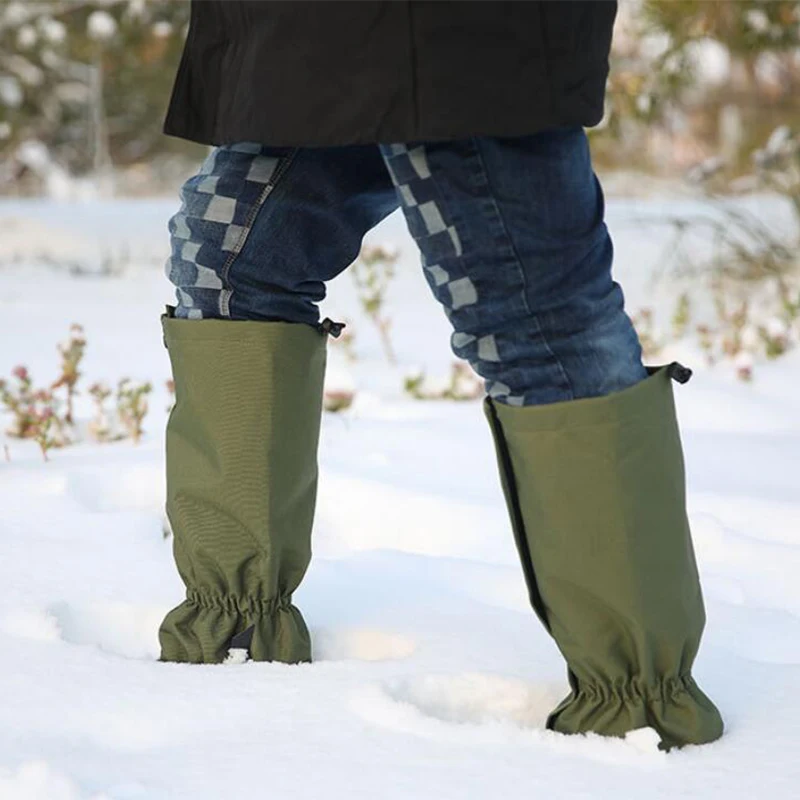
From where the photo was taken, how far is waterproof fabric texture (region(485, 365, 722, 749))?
1.17 metres

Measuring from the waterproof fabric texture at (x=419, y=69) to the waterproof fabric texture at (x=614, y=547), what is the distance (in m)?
0.25

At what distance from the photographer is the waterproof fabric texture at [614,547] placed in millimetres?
1170

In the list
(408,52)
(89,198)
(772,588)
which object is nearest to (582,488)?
(408,52)

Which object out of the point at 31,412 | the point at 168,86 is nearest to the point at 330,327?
the point at 31,412

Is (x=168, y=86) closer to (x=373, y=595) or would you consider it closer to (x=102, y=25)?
(x=102, y=25)

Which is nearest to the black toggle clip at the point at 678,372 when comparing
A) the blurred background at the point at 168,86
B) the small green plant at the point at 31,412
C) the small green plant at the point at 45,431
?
the small green plant at the point at 45,431

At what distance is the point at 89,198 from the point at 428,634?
28.2ft

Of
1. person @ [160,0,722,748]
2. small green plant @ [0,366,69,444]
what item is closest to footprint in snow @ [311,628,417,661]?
person @ [160,0,722,748]

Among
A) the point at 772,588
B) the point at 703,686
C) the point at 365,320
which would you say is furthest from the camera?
the point at 365,320

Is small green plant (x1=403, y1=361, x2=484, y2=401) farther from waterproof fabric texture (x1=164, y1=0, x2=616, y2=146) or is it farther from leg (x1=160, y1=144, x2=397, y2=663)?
waterproof fabric texture (x1=164, y1=0, x2=616, y2=146)

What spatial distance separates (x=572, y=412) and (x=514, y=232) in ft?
0.51

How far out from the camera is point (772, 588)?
1811mm

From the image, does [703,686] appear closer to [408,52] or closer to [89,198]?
[408,52]

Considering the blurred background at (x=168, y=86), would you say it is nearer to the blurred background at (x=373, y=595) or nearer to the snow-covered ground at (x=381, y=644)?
the blurred background at (x=373, y=595)
